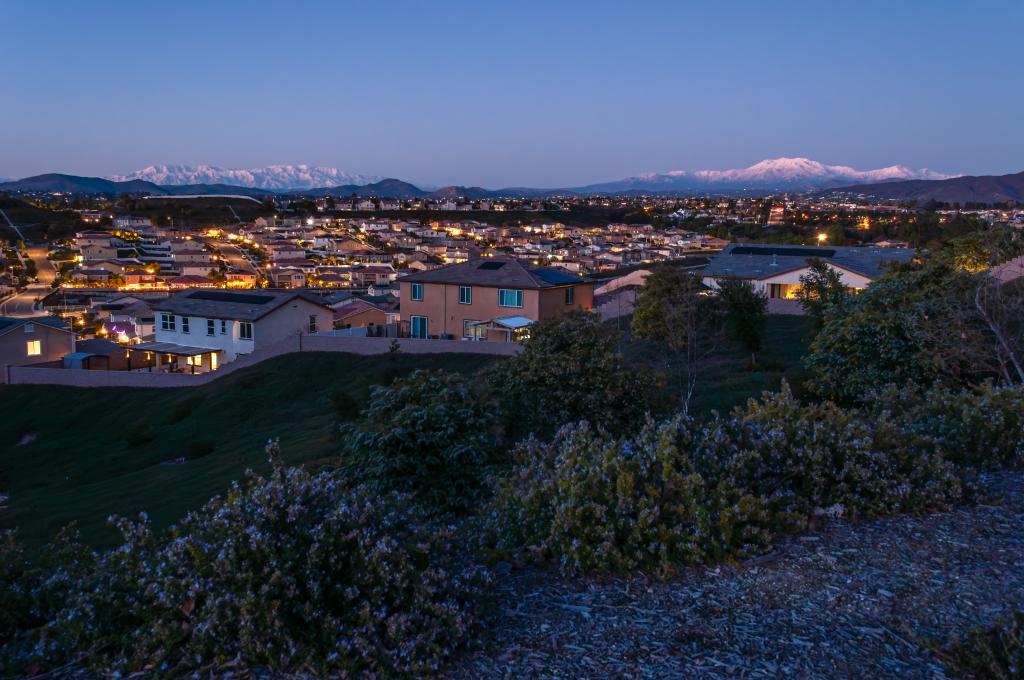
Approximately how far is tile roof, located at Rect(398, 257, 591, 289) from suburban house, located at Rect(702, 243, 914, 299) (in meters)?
7.64

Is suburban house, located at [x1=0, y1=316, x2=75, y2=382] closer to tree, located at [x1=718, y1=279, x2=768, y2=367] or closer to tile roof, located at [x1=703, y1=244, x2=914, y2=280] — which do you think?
tree, located at [x1=718, y1=279, x2=768, y2=367]

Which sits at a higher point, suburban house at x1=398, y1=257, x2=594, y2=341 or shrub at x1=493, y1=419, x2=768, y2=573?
shrub at x1=493, y1=419, x2=768, y2=573

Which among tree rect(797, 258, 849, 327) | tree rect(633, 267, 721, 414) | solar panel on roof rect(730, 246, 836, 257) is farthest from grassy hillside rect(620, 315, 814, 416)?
solar panel on roof rect(730, 246, 836, 257)

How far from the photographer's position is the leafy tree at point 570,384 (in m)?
12.4

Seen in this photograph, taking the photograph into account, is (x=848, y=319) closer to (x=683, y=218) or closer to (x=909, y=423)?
(x=909, y=423)

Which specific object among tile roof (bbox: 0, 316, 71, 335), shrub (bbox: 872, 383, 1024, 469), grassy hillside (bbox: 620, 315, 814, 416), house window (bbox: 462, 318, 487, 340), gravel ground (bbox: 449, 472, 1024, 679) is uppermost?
shrub (bbox: 872, 383, 1024, 469)

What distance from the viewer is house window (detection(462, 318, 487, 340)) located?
118 ft

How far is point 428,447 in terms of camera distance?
9.27 meters

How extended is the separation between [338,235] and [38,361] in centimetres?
9394

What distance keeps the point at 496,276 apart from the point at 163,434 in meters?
15.8

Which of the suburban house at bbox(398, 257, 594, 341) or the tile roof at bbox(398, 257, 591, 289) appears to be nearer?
the suburban house at bbox(398, 257, 594, 341)

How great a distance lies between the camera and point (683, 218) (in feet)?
523

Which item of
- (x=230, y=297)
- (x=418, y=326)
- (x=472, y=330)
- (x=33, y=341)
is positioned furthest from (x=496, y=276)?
(x=33, y=341)

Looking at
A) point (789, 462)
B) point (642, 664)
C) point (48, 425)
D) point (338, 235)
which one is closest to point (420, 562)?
point (642, 664)
